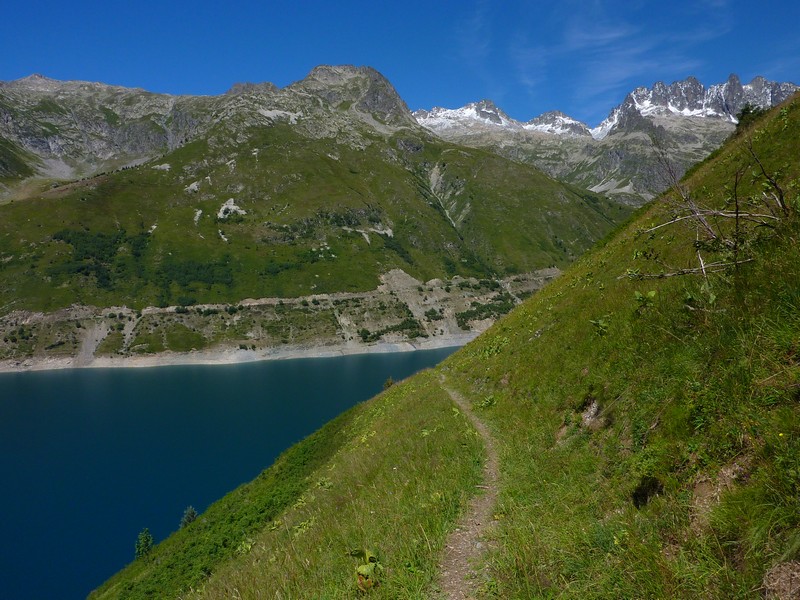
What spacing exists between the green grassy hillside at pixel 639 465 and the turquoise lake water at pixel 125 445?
73079 millimetres

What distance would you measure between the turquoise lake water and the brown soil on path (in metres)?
74.6

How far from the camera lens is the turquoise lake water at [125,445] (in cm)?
6544

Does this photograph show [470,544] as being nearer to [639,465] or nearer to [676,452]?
[639,465]

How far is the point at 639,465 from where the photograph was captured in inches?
264

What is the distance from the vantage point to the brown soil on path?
19.3 feet

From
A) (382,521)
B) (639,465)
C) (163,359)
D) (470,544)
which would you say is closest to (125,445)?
(163,359)

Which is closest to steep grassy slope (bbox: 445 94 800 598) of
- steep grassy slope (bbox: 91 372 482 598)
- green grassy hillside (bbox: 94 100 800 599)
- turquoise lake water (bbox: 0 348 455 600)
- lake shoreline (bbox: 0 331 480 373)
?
green grassy hillside (bbox: 94 100 800 599)

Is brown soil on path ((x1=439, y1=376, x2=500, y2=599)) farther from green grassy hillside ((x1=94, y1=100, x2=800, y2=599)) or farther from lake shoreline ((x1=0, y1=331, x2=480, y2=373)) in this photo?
lake shoreline ((x1=0, y1=331, x2=480, y2=373))

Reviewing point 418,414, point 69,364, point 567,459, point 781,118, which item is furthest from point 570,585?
point 69,364

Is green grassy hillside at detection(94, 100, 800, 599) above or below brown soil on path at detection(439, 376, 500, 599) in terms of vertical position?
above

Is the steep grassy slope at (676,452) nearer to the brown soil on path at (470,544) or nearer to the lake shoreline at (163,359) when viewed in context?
the brown soil on path at (470,544)

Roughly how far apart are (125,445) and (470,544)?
411 ft

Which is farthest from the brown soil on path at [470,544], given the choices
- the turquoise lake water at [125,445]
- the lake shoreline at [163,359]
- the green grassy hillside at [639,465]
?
the lake shoreline at [163,359]

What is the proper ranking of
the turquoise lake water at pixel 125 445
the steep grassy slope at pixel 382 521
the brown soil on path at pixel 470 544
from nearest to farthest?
the brown soil on path at pixel 470 544 < the steep grassy slope at pixel 382 521 < the turquoise lake water at pixel 125 445
